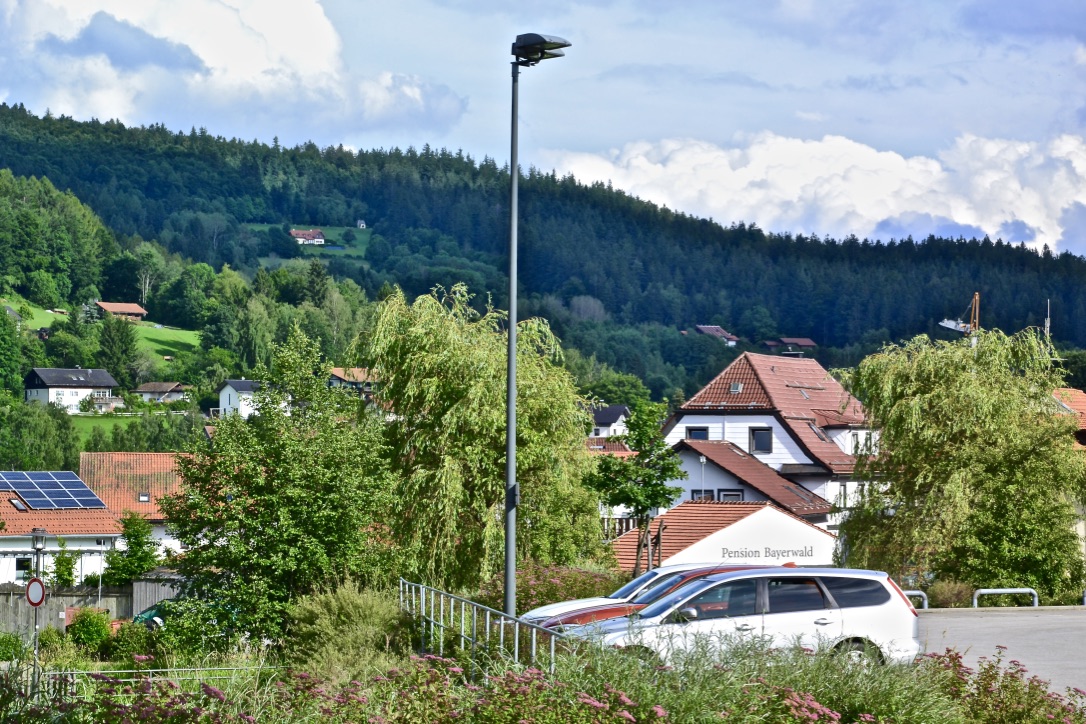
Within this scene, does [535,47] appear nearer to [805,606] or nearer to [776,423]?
[805,606]

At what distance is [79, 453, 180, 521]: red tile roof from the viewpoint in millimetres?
81688

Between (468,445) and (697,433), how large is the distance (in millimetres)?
39064

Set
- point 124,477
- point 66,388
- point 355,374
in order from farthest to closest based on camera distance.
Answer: point 66,388, point 124,477, point 355,374

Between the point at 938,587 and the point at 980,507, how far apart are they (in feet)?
7.00

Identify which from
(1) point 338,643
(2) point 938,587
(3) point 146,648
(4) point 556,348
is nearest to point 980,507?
(2) point 938,587

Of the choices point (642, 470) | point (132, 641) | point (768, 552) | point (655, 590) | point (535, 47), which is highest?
point (535, 47)

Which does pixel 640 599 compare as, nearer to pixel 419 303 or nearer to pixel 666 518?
pixel 419 303

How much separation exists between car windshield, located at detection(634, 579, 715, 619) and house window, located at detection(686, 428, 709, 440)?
155 feet

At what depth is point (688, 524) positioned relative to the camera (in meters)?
40.1

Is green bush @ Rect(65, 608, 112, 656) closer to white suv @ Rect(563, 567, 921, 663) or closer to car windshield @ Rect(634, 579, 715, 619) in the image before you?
car windshield @ Rect(634, 579, 715, 619)

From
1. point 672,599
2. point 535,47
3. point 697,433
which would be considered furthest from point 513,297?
point 697,433

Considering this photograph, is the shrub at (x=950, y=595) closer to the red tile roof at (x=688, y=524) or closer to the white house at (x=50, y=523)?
the red tile roof at (x=688, y=524)

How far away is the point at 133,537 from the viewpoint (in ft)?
161

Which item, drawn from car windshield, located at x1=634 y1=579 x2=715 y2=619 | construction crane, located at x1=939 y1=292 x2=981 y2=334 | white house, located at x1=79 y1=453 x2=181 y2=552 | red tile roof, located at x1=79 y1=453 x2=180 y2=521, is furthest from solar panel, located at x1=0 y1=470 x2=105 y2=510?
car windshield, located at x1=634 y1=579 x2=715 y2=619
